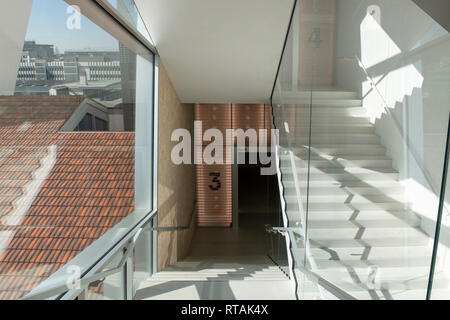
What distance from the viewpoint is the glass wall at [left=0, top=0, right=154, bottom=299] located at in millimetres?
1565

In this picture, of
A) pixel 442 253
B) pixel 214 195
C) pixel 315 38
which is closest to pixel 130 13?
pixel 315 38

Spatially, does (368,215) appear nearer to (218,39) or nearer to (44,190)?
(44,190)

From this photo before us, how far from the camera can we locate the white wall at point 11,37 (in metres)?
1.51

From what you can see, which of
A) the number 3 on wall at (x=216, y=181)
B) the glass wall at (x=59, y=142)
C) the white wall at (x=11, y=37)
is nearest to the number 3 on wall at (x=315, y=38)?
the glass wall at (x=59, y=142)

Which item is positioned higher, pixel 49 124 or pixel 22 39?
pixel 22 39

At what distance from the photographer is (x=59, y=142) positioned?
79.4 inches

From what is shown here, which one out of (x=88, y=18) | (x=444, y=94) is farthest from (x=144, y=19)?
(x=444, y=94)

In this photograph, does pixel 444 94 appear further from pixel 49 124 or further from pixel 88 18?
pixel 88 18

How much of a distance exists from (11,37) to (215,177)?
27.5ft

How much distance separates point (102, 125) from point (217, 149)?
267 inches

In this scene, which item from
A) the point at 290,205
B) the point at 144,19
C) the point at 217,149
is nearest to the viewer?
the point at 144,19

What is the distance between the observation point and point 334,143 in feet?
7.43

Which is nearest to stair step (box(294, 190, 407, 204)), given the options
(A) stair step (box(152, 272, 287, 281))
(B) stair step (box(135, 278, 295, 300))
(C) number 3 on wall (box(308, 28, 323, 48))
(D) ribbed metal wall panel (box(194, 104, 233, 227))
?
(B) stair step (box(135, 278, 295, 300))

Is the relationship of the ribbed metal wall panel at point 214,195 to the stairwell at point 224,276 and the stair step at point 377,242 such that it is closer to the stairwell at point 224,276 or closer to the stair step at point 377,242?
the stairwell at point 224,276
